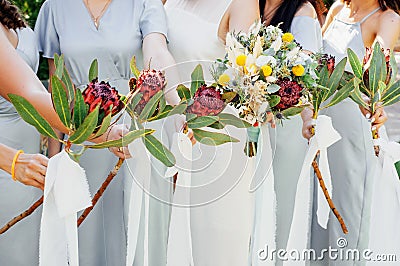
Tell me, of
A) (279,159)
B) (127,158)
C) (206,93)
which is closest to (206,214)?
(279,159)

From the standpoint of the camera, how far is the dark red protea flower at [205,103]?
79.4 inches

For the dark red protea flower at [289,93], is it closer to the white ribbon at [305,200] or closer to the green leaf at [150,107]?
the white ribbon at [305,200]

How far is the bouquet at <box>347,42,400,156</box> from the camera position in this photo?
2.28m

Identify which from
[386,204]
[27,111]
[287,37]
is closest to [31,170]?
[27,111]

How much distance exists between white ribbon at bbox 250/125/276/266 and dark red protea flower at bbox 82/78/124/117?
0.73m

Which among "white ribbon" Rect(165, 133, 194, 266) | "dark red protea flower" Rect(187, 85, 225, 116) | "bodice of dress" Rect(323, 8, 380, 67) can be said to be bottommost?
"white ribbon" Rect(165, 133, 194, 266)

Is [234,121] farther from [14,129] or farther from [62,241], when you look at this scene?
[14,129]

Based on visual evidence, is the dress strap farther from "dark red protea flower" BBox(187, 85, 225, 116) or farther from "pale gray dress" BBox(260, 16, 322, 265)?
"dark red protea flower" BBox(187, 85, 225, 116)

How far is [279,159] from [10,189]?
1269 millimetres

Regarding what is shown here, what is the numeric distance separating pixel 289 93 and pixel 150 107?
1.81 ft

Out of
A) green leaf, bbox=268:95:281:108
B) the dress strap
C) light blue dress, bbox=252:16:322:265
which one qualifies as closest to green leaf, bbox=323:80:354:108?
green leaf, bbox=268:95:281:108

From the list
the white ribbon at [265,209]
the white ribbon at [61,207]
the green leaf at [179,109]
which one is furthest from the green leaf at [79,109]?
the white ribbon at [265,209]

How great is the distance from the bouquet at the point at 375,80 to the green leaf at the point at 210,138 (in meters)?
0.55

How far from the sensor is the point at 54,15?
3.03 meters
